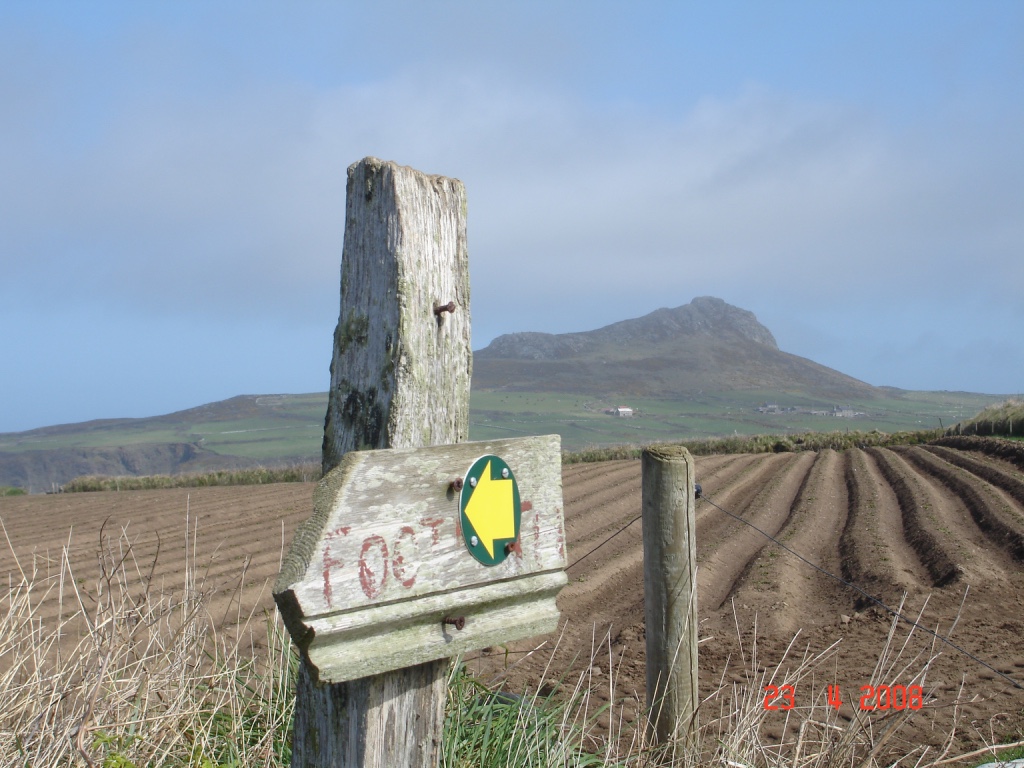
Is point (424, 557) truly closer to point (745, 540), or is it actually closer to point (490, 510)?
point (490, 510)

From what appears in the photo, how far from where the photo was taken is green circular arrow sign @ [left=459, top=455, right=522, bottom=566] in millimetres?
2025

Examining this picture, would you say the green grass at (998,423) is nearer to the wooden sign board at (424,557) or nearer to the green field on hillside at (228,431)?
the wooden sign board at (424,557)

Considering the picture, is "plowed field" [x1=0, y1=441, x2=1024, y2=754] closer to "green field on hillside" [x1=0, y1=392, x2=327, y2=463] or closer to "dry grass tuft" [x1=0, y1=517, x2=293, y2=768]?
"dry grass tuft" [x1=0, y1=517, x2=293, y2=768]

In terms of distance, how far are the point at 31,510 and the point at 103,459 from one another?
47.8 m

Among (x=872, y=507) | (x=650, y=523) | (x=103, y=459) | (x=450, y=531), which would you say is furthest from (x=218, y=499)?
(x=103, y=459)

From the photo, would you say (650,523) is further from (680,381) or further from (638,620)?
(680,381)

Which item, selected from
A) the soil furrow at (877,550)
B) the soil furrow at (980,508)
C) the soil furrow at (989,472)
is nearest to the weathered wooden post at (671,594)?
the soil furrow at (877,550)

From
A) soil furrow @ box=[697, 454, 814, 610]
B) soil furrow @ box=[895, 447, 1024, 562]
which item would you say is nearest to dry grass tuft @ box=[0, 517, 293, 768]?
soil furrow @ box=[697, 454, 814, 610]

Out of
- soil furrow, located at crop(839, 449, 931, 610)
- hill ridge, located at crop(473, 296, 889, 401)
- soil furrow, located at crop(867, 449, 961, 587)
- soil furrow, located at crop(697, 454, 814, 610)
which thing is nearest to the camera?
soil furrow, located at crop(839, 449, 931, 610)

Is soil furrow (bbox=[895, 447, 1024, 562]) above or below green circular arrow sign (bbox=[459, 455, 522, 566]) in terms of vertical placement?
below

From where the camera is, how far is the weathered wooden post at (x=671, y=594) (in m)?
3.39

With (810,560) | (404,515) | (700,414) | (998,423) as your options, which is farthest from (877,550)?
(700,414)

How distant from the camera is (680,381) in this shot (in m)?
104

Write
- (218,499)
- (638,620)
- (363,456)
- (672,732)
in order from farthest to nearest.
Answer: (218,499)
(638,620)
(672,732)
(363,456)
